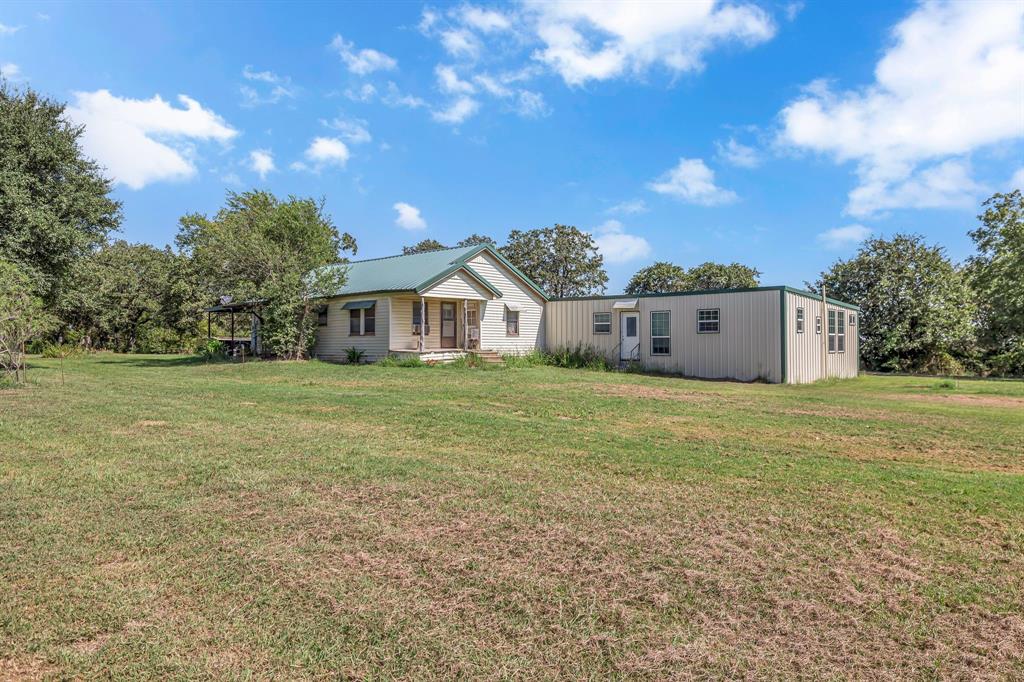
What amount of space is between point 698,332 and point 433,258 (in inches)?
423

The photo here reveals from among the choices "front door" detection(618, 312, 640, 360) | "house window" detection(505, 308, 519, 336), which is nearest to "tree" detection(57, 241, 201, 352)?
"house window" detection(505, 308, 519, 336)

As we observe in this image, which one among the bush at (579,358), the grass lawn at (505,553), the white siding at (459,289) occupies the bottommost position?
the grass lawn at (505,553)

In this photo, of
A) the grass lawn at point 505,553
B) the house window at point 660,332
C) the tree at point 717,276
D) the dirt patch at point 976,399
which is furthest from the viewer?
the tree at point 717,276

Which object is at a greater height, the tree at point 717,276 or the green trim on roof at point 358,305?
the tree at point 717,276

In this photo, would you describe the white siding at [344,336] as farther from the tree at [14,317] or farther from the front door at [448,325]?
the tree at [14,317]

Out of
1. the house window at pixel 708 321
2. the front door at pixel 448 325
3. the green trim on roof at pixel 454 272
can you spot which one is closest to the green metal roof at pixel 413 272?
the green trim on roof at pixel 454 272

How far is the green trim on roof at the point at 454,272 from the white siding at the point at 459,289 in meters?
0.15

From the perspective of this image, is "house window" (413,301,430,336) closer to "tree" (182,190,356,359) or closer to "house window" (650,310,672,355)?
"tree" (182,190,356,359)

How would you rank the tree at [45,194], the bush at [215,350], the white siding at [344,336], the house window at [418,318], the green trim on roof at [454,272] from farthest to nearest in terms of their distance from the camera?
1. the bush at [215,350]
2. the house window at [418,318]
3. the white siding at [344,336]
4. the green trim on roof at [454,272]
5. the tree at [45,194]

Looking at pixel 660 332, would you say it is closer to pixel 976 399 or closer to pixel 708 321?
pixel 708 321

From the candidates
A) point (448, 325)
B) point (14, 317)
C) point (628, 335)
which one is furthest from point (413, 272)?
point (14, 317)

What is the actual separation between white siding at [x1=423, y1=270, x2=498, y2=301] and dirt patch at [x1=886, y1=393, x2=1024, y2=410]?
45.8 ft

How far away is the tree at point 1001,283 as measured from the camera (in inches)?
1005

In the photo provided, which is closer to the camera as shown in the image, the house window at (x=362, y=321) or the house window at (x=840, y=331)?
the house window at (x=840, y=331)
